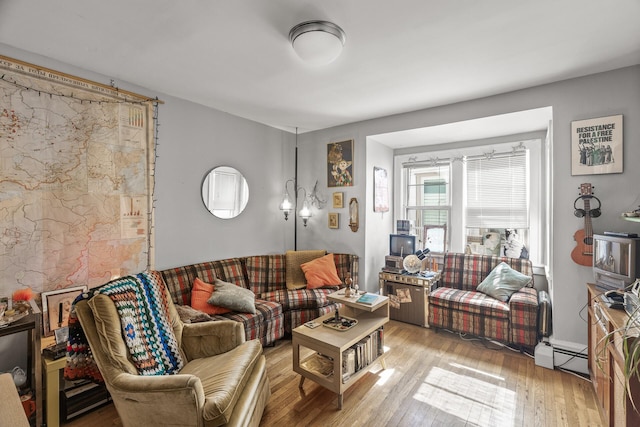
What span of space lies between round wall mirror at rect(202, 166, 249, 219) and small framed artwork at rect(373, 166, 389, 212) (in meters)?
1.77

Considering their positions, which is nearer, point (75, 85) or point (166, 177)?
point (75, 85)

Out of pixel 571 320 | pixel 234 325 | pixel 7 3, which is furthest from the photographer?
pixel 571 320

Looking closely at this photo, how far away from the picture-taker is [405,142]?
428 centimetres

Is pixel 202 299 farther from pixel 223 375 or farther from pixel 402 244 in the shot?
pixel 402 244

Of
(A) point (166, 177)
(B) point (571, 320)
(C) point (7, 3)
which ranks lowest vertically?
(B) point (571, 320)

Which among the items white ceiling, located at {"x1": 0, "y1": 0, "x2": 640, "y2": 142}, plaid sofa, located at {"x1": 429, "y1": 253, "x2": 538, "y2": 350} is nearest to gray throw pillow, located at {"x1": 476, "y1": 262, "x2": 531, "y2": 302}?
plaid sofa, located at {"x1": 429, "y1": 253, "x2": 538, "y2": 350}

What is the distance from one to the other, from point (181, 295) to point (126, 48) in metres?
2.23

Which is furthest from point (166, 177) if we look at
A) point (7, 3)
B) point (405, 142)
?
point (405, 142)

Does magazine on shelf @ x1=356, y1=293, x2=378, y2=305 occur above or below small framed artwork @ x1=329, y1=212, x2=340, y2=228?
below

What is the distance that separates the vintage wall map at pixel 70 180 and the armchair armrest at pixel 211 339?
1137 millimetres

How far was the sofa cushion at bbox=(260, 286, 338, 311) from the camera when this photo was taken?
3303 mm

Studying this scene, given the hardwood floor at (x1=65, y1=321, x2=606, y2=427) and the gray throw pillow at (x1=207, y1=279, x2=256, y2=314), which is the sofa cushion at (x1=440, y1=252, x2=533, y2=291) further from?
the gray throw pillow at (x1=207, y1=279, x2=256, y2=314)

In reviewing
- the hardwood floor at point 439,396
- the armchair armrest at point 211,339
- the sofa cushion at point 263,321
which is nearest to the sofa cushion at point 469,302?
the hardwood floor at point 439,396

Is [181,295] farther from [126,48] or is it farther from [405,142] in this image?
[405,142]
